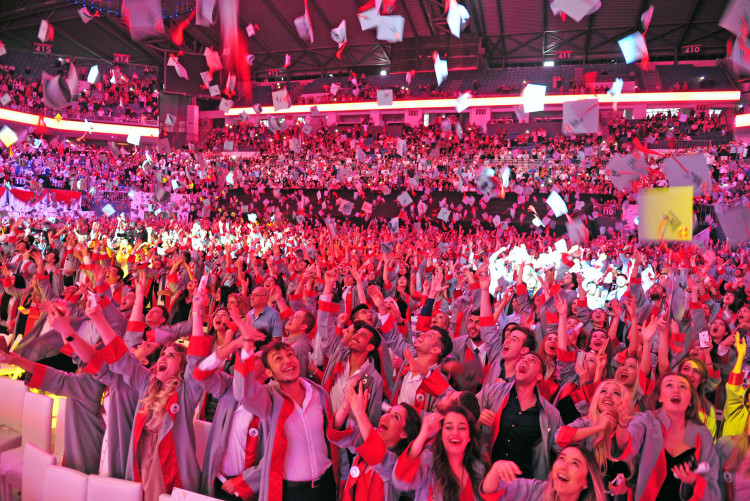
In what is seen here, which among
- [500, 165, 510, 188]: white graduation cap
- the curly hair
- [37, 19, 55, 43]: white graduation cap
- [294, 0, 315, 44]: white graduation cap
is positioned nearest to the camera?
the curly hair

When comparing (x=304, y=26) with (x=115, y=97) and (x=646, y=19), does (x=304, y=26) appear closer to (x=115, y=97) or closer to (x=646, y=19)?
(x=646, y=19)

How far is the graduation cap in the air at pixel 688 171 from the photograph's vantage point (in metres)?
6.40

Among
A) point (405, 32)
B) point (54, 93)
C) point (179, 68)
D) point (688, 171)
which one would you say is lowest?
point (688, 171)

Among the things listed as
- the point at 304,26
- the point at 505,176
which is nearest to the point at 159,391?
the point at 505,176

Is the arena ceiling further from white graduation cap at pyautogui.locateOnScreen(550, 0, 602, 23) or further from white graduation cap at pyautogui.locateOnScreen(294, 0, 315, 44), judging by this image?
white graduation cap at pyautogui.locateOnScreen(550, 0, 602, 23)

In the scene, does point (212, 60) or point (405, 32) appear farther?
point (212, 60)

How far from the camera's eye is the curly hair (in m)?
2.73

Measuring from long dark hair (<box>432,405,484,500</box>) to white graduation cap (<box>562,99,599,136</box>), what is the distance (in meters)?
8.55

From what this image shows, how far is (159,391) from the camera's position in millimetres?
2783

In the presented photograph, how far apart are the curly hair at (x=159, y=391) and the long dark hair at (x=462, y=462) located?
1348 mm

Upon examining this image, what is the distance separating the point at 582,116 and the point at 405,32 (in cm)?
1759

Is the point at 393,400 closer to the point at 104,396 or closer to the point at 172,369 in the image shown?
the point at 172,369

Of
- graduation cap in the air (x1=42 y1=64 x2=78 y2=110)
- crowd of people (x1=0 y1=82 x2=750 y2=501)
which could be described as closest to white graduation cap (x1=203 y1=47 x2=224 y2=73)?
graduation cap in the air (x1=42 y1=64 x2=78 y2=110)

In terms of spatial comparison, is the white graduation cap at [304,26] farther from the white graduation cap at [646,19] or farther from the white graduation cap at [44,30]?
the white graduation cap at [646,19]
